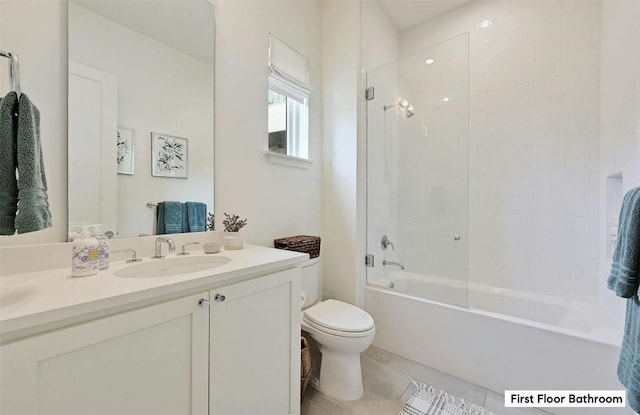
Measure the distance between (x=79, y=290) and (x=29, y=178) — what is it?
1.11 feet

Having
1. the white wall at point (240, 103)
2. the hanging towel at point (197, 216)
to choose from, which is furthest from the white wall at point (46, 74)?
the hanging towel at point (197, 216)

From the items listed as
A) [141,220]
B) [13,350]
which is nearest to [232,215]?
[141,220]

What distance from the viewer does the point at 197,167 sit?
4.77ft

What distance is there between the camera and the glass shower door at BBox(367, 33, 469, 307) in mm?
2170

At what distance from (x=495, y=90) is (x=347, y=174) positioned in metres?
1.49

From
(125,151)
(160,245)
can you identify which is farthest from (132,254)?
(125,151)

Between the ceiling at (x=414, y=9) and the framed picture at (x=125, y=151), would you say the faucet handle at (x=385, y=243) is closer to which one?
the framed picture at (x=125, y=151)

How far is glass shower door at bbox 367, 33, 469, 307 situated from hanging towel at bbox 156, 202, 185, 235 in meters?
1.43

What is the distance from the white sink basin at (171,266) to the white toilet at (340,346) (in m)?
0.72

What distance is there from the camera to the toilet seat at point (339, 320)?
4.93 feet

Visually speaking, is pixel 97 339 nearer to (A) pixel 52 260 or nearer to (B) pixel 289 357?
(A) pixel 52 260

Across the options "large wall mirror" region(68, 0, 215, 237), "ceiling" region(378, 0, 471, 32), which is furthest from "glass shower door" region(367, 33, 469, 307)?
"large wall mirror" region(68, 0, 215, 237)

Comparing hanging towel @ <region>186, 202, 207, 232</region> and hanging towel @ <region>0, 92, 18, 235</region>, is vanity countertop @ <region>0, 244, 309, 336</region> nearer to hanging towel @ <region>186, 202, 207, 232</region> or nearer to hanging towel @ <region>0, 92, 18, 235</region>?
hanging towel @ <region>0, 92, 18, 235</region>

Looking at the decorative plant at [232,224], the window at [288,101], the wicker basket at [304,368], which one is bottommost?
the wicker basket at [304,368]
